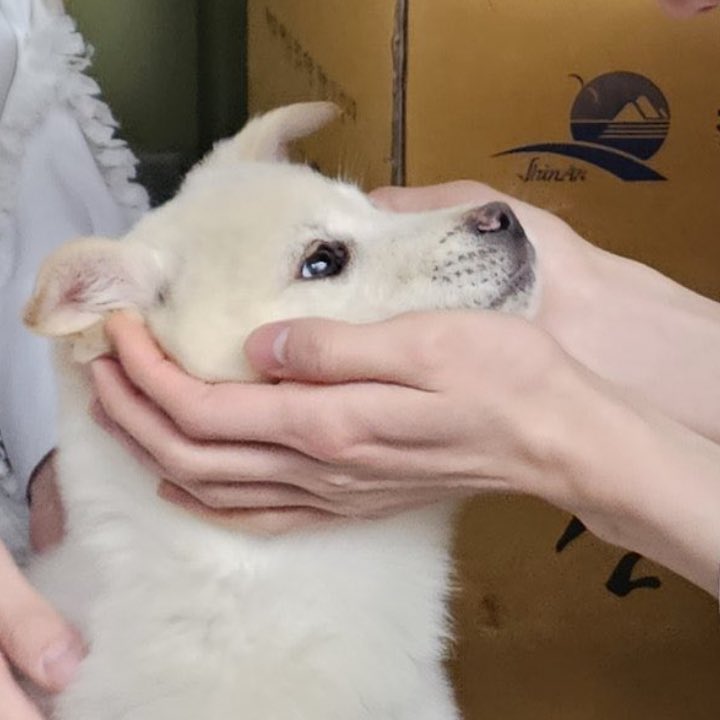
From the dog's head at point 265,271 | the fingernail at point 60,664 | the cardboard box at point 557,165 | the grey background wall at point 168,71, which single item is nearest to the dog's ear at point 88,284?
the dog's head at point 265,271

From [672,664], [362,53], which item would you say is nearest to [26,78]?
[362,53]

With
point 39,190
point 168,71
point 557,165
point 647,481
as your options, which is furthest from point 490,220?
point 168,71

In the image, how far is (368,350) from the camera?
79cm

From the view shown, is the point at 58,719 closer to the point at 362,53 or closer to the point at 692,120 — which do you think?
the point at 362,53

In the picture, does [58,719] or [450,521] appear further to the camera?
[450,521]

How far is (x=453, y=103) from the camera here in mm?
1261

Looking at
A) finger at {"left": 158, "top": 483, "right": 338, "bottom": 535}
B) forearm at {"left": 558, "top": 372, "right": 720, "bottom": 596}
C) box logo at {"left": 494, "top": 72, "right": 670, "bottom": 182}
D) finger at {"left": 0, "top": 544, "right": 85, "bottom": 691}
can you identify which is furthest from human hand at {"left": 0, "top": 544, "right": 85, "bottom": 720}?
box logo at {"left": 494, "top": 72, "right": 670, "bottom": 182}

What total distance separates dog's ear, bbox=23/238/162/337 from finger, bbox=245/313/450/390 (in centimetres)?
17

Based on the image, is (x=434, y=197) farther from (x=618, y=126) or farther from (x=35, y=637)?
(x=35, y=637)

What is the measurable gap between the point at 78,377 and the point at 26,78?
57 cm

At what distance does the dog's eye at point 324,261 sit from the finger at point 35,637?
34 cm

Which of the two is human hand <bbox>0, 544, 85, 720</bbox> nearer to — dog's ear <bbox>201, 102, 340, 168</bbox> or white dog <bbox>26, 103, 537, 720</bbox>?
white dog <bbox>26, 103, 537, 720</bbox>

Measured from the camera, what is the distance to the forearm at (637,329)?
3.79 ft

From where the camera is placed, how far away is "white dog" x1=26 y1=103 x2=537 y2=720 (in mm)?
903
